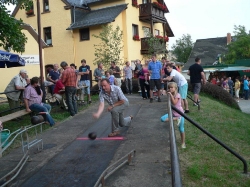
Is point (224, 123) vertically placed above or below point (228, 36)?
below

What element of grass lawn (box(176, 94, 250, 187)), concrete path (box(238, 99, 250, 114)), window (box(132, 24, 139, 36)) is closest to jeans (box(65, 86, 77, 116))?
grass lawn (box(176, 94, 250, 187))

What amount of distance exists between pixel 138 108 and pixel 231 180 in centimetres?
601

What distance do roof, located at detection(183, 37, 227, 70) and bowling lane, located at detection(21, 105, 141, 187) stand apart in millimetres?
45642

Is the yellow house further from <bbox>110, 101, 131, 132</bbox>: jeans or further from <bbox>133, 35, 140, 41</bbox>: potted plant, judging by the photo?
<bbox>110, 101, 131, 132</bbox>: jeans

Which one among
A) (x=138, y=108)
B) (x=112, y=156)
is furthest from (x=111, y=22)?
(x=112, y=156)

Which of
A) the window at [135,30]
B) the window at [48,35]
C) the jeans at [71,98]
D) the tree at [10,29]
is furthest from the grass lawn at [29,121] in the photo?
the window at [135,30]

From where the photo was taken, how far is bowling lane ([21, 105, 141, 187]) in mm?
4566

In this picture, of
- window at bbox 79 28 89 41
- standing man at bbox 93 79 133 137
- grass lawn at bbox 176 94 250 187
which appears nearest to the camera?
grass lawn at bbox 176 94 250 187

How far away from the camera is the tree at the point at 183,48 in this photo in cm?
6385

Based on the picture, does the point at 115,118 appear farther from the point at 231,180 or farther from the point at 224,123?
the point at 224,123

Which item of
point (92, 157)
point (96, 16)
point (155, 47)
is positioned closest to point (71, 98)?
point (92, 157)

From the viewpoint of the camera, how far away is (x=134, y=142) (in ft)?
21.2

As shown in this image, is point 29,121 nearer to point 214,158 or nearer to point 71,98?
point 71,98

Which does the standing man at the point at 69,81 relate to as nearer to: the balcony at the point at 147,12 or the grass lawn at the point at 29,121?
the grass lawn at the point at 29,121
